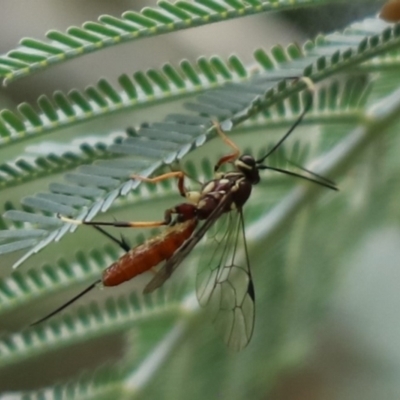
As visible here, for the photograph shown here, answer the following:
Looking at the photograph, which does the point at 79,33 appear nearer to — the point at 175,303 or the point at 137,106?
the point at 137,106

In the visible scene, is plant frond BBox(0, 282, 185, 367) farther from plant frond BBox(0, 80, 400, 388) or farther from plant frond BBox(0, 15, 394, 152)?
plant frond BBox(0, 15, 394, 152)

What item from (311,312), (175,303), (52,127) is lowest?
(311,312)

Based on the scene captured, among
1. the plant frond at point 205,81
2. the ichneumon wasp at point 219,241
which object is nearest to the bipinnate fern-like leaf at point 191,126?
the plant frond at point 205,81

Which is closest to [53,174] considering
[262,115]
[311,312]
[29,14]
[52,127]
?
[52,127]

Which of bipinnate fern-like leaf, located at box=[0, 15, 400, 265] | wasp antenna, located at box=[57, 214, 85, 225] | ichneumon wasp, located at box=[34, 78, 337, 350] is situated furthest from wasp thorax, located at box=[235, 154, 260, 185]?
wasp antenna, located at box=[57, 214, 85, 225]

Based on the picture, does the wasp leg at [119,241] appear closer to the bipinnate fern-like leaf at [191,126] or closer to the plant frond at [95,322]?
the plant frond at [95,322]

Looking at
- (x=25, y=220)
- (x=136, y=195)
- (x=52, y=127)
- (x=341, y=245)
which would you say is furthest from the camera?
(x=341, y=245)
